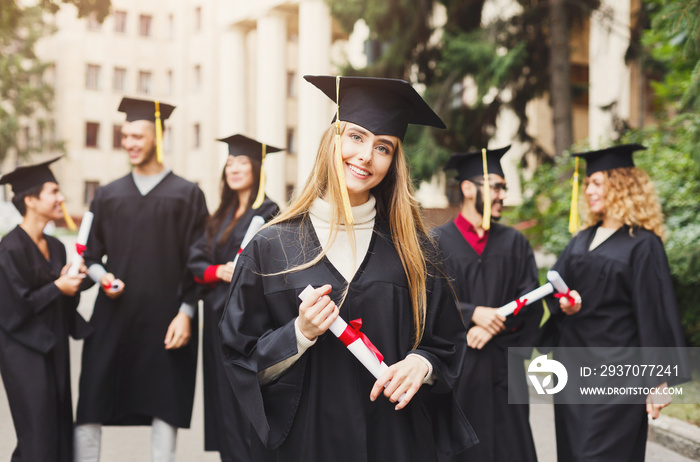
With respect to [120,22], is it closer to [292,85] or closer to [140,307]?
[292,85]

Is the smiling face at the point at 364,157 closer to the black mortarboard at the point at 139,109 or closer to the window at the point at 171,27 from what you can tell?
the black mortarboard at the point at 139,109

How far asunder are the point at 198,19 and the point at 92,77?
25.1 ft

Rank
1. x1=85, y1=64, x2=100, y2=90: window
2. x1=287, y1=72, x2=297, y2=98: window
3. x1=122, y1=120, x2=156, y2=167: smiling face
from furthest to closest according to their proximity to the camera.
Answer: x1=85, y1=64, x2=100, y2=90: window → x1=287, y1=72, x2=297, y2=98: window → x1=122, y1=120, x2=156, y2=167: smiling face

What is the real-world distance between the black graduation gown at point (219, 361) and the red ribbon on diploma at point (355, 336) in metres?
2.41

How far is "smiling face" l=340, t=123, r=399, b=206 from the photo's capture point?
279 cm

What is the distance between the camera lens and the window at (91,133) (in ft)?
152

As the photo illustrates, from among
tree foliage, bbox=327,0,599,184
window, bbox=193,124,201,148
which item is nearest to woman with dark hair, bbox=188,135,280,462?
tree foliage, bbox=327,0,599,184

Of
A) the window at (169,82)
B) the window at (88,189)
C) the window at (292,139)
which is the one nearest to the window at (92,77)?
the window at (169,82)

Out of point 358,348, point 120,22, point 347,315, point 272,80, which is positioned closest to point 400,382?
point 358,348

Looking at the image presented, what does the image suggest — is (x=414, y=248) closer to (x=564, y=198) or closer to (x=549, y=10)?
(x=564, y=198)

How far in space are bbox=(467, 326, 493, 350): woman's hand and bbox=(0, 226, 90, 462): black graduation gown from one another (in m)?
2.58

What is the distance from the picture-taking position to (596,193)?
197 inches

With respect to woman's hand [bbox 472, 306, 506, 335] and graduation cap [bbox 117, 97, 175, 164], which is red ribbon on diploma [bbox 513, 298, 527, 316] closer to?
woman's hand [bbox 472, 306, 506, 335]

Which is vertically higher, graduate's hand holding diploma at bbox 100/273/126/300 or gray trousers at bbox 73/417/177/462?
graduate's hand holding diploma at bbox 100/273/126/300
